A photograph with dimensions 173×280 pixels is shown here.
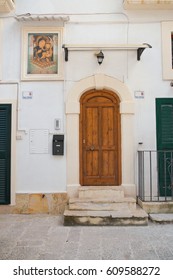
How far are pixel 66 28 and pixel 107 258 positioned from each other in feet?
17.0

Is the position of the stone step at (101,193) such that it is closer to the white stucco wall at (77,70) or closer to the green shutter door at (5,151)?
the white stucco wall at (77,70)

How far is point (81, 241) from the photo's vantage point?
434 cm

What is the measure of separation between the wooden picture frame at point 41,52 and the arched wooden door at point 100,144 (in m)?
1.07

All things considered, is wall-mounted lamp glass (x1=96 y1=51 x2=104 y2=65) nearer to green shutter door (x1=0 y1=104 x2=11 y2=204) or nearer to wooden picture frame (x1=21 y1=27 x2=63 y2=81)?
wooden picture frame (x1=21 y1=27 x2=63 y2=81)

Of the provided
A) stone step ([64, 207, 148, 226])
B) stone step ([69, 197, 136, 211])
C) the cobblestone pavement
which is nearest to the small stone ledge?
the cobblestone pavement

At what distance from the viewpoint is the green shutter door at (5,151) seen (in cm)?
604

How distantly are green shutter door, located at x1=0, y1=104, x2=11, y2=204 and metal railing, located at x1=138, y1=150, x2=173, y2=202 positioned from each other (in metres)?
3.05

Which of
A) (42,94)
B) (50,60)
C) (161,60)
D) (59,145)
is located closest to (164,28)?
(161,60)

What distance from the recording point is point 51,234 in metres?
4.68

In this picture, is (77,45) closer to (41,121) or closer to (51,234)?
(41,121)

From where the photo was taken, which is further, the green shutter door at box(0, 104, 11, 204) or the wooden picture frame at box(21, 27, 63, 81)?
the wooden picture frame at box(21, 27, 63, 81)

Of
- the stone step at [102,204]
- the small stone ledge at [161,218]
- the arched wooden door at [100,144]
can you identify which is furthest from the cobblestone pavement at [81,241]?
the arched wooden door at [100,144]

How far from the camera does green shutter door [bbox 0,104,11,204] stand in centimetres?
604

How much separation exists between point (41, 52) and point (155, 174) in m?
3.98
